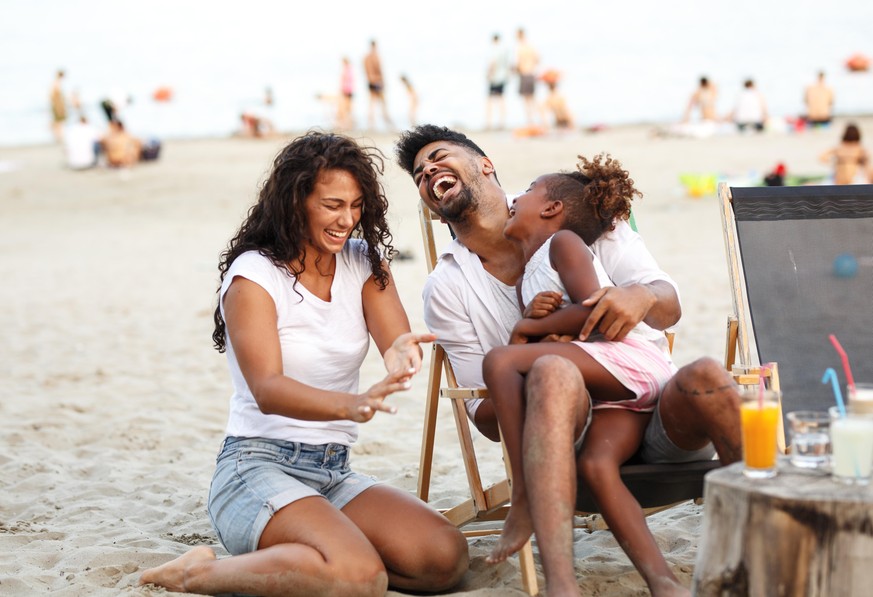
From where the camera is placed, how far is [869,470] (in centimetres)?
232

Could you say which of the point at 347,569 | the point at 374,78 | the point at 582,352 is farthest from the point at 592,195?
the point at 374,78

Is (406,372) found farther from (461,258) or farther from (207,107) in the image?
(207,107)

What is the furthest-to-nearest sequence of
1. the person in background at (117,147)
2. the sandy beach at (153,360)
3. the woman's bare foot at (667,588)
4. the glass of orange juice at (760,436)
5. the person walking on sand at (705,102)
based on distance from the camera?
the person walking on sand at (705,102) < the person in background at (117,147) < the sandy beach at (153,360) < the woman's bare foot at (667,588) < the glass of orange juice at (760,436)

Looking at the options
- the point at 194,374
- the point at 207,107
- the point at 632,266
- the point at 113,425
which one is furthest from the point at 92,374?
the point at 207,107

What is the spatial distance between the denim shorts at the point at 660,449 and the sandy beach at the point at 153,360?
1.30ft

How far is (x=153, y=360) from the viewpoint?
6.71 metres

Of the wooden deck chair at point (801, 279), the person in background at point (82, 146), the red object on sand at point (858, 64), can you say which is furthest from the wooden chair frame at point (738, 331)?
the red object on sand at point (858, 64)

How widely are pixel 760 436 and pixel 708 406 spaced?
0.36m

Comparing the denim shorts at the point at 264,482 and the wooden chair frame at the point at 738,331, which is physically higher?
the wooden chair frame at the point at 738,331

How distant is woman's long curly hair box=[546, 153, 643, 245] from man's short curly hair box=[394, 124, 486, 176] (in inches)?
17.2

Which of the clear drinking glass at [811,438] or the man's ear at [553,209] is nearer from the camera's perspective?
the clear drinking glass at [811,438]

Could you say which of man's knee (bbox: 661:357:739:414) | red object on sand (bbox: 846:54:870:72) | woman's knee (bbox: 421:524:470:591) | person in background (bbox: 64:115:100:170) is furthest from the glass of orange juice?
red object on sand (bbox: 846:54:870:72)

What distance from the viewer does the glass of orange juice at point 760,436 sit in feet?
7.73

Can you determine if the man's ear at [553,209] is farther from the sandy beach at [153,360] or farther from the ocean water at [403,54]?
the ocean water at [403,54]
